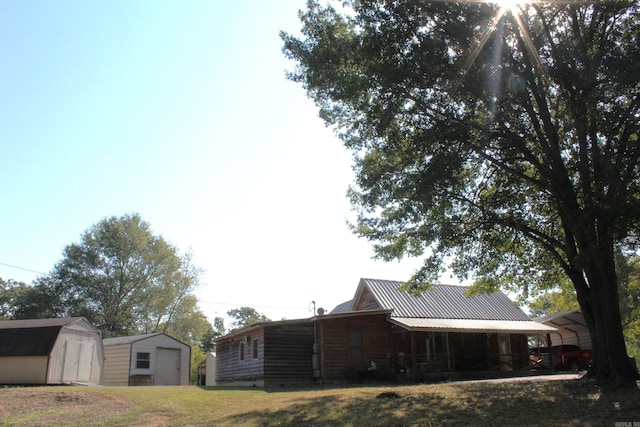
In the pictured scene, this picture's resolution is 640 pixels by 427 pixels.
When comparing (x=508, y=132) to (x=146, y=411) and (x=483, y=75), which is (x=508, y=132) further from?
(x=146, y=411)

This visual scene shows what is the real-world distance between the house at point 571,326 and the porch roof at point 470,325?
3.06 metres

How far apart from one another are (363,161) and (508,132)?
521 centimetres

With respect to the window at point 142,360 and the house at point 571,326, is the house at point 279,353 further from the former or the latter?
the house at point 571,326

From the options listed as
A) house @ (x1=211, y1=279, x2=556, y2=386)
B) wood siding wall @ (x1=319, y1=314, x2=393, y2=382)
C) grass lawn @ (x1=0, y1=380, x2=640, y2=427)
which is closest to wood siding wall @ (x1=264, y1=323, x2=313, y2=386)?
house @ (x1=211, y1=279, x2=556, y2=386)

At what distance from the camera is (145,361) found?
1321 inches

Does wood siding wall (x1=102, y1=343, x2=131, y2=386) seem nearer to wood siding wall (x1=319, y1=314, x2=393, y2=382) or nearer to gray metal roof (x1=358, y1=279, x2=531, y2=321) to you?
gray metal roof (x1=358, y1=279, x2=531, y2=321)

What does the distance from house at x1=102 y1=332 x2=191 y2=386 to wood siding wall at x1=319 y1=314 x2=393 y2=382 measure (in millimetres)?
16198

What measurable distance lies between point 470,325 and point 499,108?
1466cm

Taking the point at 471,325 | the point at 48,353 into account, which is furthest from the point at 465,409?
the point at 48,353

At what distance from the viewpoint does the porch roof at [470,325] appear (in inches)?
895

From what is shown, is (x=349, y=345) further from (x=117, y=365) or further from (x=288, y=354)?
(x=117, y=365)

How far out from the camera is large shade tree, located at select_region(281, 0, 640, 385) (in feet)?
41.5

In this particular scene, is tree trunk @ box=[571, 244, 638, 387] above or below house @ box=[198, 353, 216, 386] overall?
above

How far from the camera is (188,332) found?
5594 centimetres
